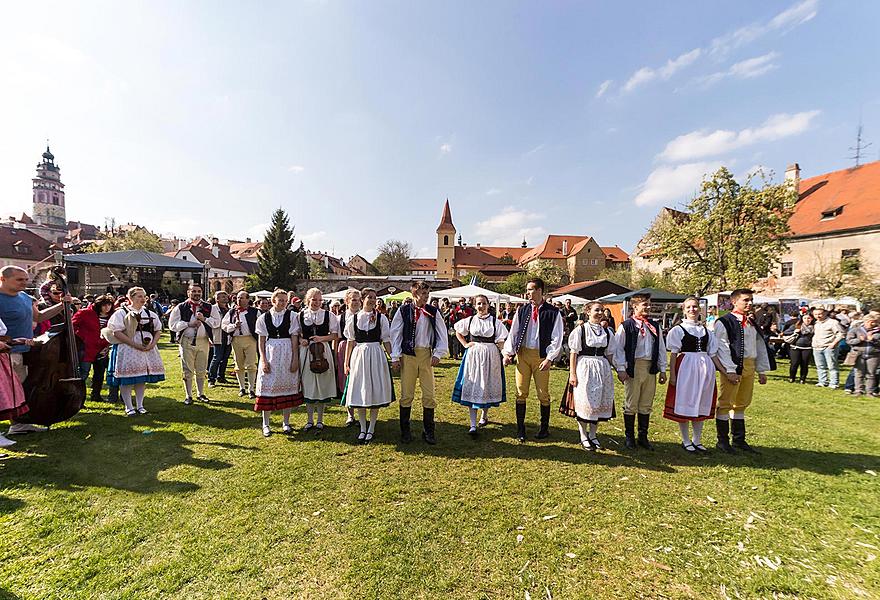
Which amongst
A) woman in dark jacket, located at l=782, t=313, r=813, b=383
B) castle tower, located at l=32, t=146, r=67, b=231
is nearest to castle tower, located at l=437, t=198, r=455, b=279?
woman in dark jacket, located at l=782, t=313, r=813, b=383

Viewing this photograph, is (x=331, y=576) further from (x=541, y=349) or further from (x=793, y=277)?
(x=793, y=277)

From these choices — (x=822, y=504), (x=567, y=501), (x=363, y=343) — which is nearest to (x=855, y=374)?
(x=822, y=504)

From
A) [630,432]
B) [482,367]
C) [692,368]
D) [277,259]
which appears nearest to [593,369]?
[630,432]

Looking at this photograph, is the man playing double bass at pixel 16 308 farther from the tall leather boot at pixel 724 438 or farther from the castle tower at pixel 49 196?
the castle tower at pixel 49 196

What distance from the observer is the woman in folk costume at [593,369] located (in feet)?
16.1

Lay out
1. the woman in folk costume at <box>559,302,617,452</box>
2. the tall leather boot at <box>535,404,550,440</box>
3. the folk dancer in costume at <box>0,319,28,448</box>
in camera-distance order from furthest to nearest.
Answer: the tall leather boot at <box>535,404,550,440</box>
the woman in folk costume at <box>559,302,617,452</box>
the folk dancer in costume at <box>0,319,28,448</box>

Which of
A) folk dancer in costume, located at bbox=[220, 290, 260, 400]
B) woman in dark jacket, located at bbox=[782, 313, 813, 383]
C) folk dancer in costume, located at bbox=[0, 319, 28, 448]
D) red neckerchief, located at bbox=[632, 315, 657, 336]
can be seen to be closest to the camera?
folk dancer in costume, located at bbox=[0, 319, 28, 448]

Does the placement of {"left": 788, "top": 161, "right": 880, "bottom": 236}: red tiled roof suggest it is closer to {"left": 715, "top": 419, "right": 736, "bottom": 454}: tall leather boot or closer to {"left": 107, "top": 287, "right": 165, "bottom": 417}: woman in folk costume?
{"left": 715, "top": 419, "right": 736, "bottom": 454}: tall leather boot

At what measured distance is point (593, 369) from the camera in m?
4.93

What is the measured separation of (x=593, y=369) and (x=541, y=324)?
919 millimetres

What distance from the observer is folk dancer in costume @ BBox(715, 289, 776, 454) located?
5.00m

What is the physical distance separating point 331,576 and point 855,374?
1284cm

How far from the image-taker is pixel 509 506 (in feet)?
12.1

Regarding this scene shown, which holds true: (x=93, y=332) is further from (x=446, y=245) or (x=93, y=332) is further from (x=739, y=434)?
(x=446, y=245)
